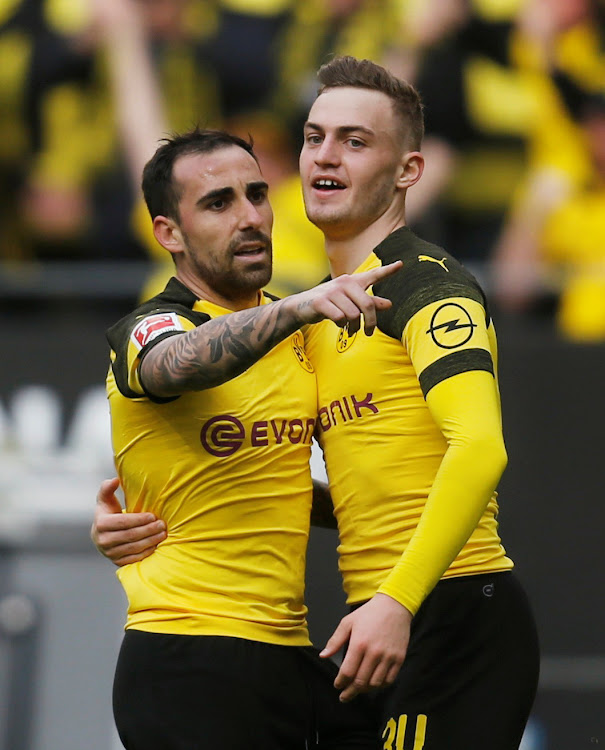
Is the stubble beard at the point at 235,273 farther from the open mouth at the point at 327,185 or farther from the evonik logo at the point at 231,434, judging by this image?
the evonik logo at the point at 231,434

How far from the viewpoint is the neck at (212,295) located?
361cm

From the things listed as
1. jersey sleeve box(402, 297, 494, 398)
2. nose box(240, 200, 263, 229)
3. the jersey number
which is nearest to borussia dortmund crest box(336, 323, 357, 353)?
jersey sleeve box(402, 297, 494, 398)

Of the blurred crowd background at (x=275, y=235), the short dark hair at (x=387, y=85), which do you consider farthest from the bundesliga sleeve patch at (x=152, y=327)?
the blurred crowd background at (x=275, y=235)

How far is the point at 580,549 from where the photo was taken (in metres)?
6.31

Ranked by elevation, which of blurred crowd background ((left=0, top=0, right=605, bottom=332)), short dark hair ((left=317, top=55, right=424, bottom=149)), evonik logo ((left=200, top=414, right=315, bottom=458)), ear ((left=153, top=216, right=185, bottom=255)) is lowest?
evonik logo ((left=200, top=414, right=315, bottom=458))

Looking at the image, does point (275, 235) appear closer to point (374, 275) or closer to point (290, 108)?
point (290, 108)

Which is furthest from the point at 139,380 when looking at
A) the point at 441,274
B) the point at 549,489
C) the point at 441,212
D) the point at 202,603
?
the point at 441,212

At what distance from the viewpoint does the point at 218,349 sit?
3.10m

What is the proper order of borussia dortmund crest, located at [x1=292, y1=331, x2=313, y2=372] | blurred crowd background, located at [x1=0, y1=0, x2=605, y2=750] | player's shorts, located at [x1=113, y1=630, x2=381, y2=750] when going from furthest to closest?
blurred crowd background, located at [x1=0, y1=0, x2=605, y2=750] < borussia dortmund crest, located at [x1=292, y1=331, x2=313, y2=372] < player's shorts, located at [x1=113, y1=630, x2=381, y2=750]

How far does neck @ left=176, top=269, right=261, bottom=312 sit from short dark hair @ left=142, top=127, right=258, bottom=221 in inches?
6.2

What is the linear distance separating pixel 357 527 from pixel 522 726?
0.61 m

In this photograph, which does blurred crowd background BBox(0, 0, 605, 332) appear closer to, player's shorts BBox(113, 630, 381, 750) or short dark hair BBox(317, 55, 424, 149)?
short dark hair BBox(317, 55, 424, 149)

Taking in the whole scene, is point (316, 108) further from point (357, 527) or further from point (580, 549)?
point (580, 549)

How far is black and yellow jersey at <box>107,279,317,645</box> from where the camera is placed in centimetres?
330
